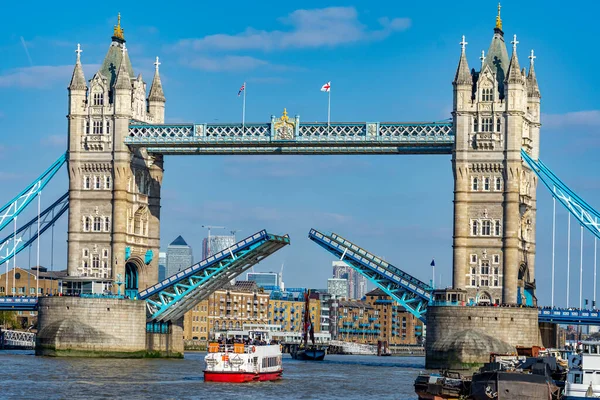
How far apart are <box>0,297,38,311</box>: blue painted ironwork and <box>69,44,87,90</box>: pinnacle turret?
1525 centimetres

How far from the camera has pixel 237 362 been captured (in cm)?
8212

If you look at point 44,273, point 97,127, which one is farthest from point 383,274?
point 44,273

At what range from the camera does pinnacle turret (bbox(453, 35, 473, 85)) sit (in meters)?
103

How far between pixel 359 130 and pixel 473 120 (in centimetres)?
769

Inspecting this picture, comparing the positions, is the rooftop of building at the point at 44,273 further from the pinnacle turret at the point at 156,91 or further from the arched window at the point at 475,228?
the arched window at the point at 475,228

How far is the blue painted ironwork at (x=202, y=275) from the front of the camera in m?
104

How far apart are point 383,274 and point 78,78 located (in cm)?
2642

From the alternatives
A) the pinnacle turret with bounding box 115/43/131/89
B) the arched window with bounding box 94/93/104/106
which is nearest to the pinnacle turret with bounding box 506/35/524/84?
the pinnacle turret with bounding box 115/43/131/89

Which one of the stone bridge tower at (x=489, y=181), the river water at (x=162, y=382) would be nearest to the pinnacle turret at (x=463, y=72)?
the stone bridge tower at (x=489, y=181)

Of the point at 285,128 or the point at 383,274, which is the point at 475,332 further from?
the point at 285,128

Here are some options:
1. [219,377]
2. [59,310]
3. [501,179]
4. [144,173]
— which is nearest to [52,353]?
[59,310]

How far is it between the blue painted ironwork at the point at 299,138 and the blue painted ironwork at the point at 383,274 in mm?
6123

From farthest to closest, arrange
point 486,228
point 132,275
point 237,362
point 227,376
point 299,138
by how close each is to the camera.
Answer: point 132,275, point 299,138, point 486,228, point 237,362, point 227,376

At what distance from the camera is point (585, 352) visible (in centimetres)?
6372
